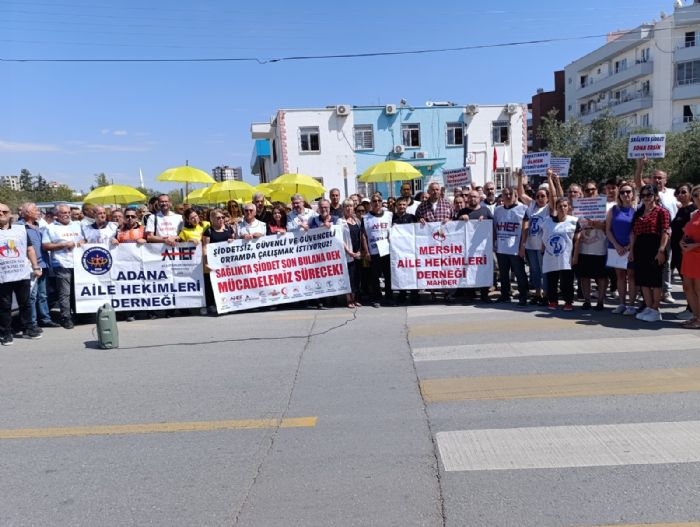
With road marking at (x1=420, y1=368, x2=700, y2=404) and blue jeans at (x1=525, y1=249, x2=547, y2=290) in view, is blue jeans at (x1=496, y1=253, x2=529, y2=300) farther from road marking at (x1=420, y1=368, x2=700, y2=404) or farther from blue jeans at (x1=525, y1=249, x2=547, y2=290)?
road marking at (x1=420, y1=368, x2=700, y2=404)

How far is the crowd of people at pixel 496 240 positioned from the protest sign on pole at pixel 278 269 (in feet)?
0.61

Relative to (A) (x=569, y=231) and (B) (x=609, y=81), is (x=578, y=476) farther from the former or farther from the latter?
(B) (x=609, y=81)

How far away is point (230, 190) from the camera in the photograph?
49.1ft

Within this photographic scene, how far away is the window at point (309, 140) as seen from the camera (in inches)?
1526

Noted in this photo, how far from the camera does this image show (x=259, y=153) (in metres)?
47.4

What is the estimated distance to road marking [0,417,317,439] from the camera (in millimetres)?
4449

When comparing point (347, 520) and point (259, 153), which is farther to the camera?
point (259, 153)

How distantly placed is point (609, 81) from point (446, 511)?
68508 mm

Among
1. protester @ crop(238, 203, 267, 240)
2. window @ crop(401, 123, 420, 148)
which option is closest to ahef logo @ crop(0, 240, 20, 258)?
protester @ crop(238, 203, 267, 240)

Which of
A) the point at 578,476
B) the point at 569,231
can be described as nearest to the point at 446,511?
the point at 578,476

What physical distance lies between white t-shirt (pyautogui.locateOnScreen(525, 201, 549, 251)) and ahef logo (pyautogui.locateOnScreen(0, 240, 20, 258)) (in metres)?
8.05

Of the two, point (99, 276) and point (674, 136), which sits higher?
point (674, 136)

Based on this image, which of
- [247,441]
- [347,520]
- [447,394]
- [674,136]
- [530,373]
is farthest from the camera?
[674,136]

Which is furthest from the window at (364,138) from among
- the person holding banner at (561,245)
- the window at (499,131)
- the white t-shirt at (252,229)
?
the person holding banner at (561,245)
